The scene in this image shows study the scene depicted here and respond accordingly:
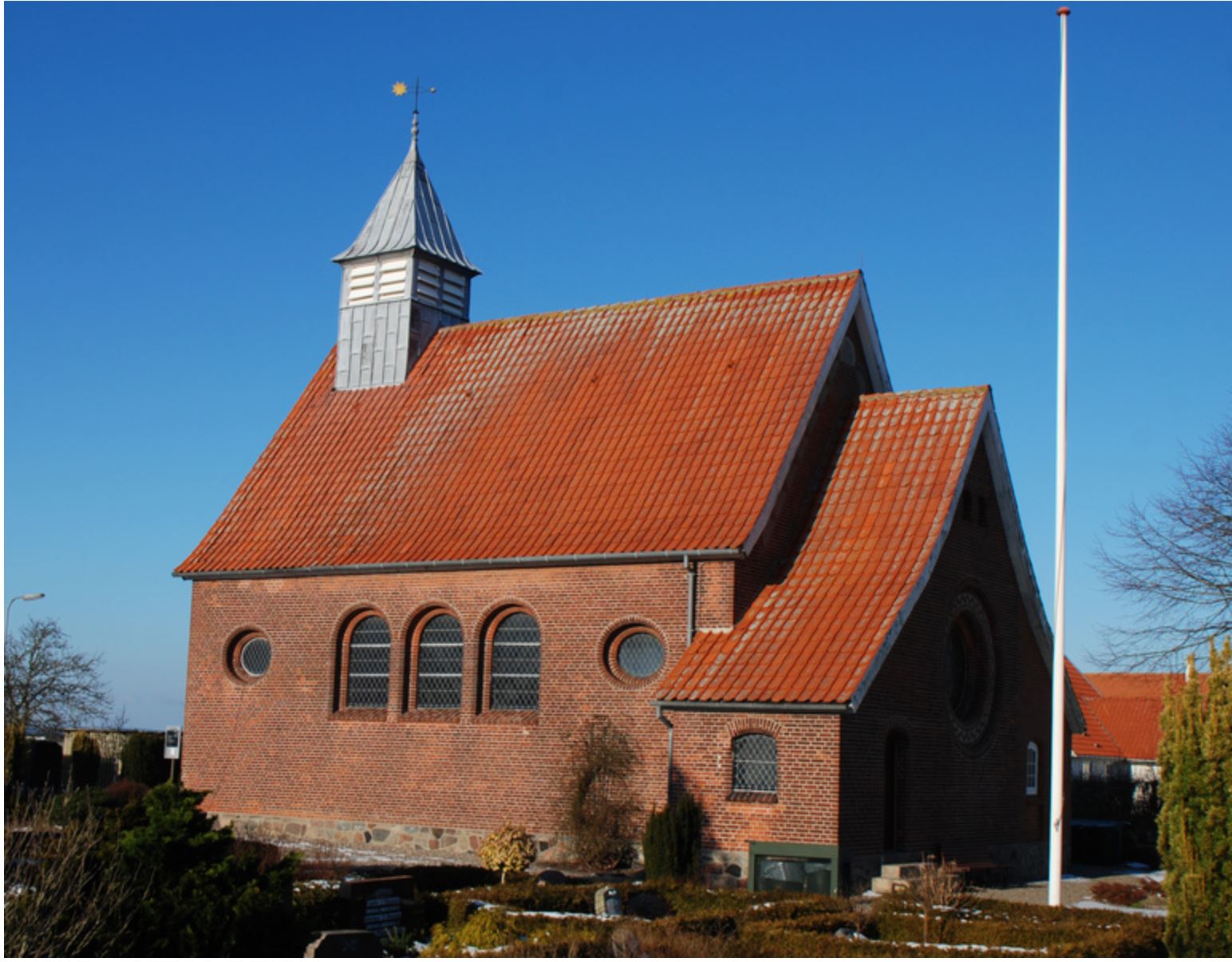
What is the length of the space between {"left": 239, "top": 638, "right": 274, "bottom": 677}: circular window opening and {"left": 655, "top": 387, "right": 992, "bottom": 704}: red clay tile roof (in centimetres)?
1000

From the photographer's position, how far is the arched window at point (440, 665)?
999 inches

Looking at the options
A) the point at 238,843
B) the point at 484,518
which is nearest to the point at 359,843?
the point at 238,843

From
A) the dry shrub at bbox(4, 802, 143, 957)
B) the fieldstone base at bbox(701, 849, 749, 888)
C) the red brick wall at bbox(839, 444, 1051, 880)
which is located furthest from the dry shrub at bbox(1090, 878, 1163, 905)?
the dry shrub at bbox(4, 802, 143, 957)

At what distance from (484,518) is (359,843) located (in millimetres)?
6355

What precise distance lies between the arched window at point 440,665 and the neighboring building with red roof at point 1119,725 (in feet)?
50.8

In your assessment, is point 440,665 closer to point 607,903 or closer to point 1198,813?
point 607,903

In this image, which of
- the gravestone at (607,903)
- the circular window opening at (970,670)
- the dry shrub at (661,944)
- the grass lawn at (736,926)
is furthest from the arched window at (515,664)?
the dry shrub at (661,944)

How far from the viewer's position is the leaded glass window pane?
75.5 ft

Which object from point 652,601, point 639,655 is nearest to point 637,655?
point 639,655

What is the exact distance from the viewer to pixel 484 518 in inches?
1007

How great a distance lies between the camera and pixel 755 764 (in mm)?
20859

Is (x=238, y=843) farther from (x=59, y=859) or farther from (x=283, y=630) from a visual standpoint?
(x=59, y=859)

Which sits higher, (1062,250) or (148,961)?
(1062,250)

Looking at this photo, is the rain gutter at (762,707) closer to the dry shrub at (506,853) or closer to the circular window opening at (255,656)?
the dry shrub at (506,853)
